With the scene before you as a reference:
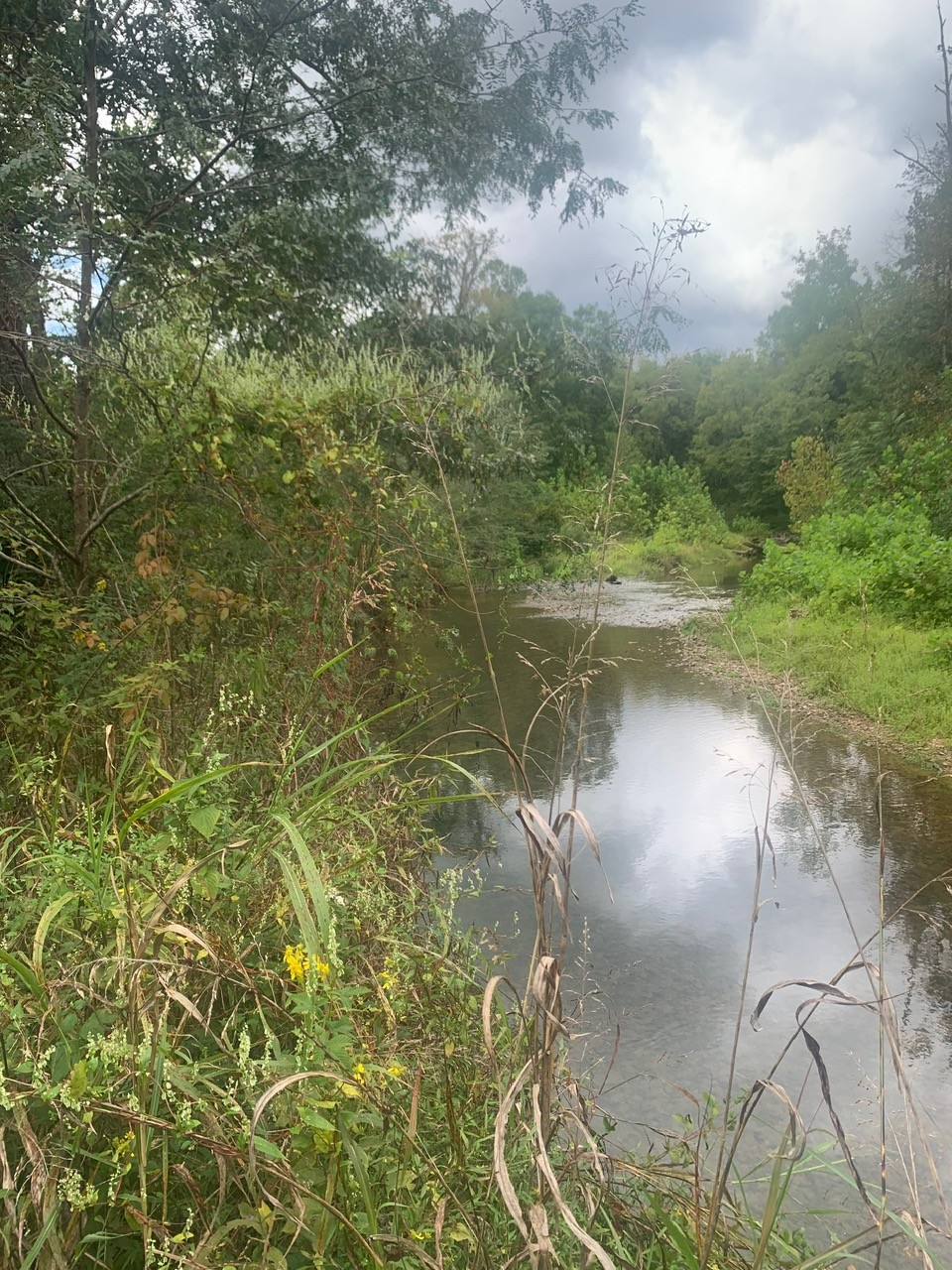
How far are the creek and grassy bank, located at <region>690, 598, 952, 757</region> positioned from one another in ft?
1.50

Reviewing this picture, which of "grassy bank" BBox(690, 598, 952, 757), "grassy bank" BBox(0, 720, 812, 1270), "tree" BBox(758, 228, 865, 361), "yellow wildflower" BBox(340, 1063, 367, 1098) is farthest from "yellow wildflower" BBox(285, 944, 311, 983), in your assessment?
"tree" BBox(758, 228, 865, 361)

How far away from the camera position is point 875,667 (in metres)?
5.43

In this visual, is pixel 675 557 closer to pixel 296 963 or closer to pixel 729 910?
pixel 729 910

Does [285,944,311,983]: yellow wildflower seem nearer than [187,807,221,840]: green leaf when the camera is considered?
Yes

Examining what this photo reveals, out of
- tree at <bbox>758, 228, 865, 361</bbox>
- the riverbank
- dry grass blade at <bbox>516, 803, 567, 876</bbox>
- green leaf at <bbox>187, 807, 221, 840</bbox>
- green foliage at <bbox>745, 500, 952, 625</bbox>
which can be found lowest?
the riverbank

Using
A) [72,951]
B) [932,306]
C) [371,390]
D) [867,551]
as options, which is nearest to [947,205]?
[932,306]

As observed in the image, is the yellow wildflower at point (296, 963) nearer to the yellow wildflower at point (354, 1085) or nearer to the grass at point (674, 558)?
the yellow wildflower at point (354, 1085)

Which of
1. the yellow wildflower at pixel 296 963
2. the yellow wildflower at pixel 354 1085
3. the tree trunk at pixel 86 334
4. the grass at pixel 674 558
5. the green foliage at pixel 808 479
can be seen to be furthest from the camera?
the green foliage at pixel 808 479

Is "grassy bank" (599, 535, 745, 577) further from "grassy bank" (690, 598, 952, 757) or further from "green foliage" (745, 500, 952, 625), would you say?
"grassy bank" (690, 598, 952, 757)

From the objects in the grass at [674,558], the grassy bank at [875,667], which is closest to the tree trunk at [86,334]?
the grassy bank at [875,667]

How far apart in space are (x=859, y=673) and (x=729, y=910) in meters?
4.73

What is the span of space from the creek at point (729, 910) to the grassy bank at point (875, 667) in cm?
46

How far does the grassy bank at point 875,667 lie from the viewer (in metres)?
6.57

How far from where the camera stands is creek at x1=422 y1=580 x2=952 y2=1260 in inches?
108
